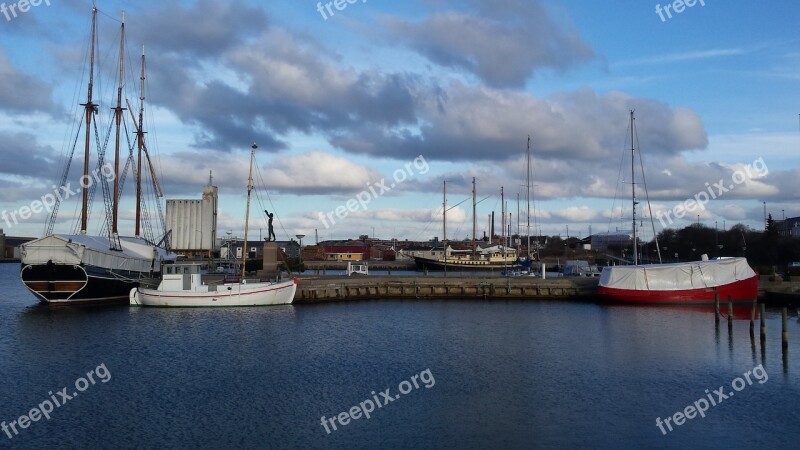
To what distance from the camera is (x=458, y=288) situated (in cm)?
5719

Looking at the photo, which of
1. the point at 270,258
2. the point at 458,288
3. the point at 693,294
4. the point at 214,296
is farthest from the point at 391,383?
the point at 270,258

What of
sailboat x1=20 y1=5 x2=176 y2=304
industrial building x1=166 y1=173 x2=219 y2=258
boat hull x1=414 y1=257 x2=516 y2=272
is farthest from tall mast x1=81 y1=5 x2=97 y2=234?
boat hull x1=414 y1=257 x2=516 y2=272

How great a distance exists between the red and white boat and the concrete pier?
401 centimetres

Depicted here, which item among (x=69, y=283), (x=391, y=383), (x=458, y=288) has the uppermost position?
(x=69, y=283)

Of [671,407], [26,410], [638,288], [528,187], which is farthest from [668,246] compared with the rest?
[26,410]

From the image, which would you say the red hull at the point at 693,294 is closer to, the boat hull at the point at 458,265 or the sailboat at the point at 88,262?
the sailboat at the point at 88,262

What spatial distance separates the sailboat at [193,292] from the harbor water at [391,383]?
4.38 m

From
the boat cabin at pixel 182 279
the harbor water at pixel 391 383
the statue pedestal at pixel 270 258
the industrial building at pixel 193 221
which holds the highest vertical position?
the industrial building at pixel 193 221

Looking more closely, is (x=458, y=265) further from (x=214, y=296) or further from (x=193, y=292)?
(x=193, y=292)

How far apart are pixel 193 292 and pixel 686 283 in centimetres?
3476

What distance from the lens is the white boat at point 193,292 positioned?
154 feet

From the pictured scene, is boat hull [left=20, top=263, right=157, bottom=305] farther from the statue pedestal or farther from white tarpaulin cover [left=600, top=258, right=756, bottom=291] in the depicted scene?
white tarpaulin cover [left=600, top=258, right=756, bottom=291]

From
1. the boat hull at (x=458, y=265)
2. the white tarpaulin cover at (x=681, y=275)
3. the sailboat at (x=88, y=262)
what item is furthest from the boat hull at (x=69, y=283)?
the boat hull at (x=458, y=265)

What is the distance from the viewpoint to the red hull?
49375 millimetres
